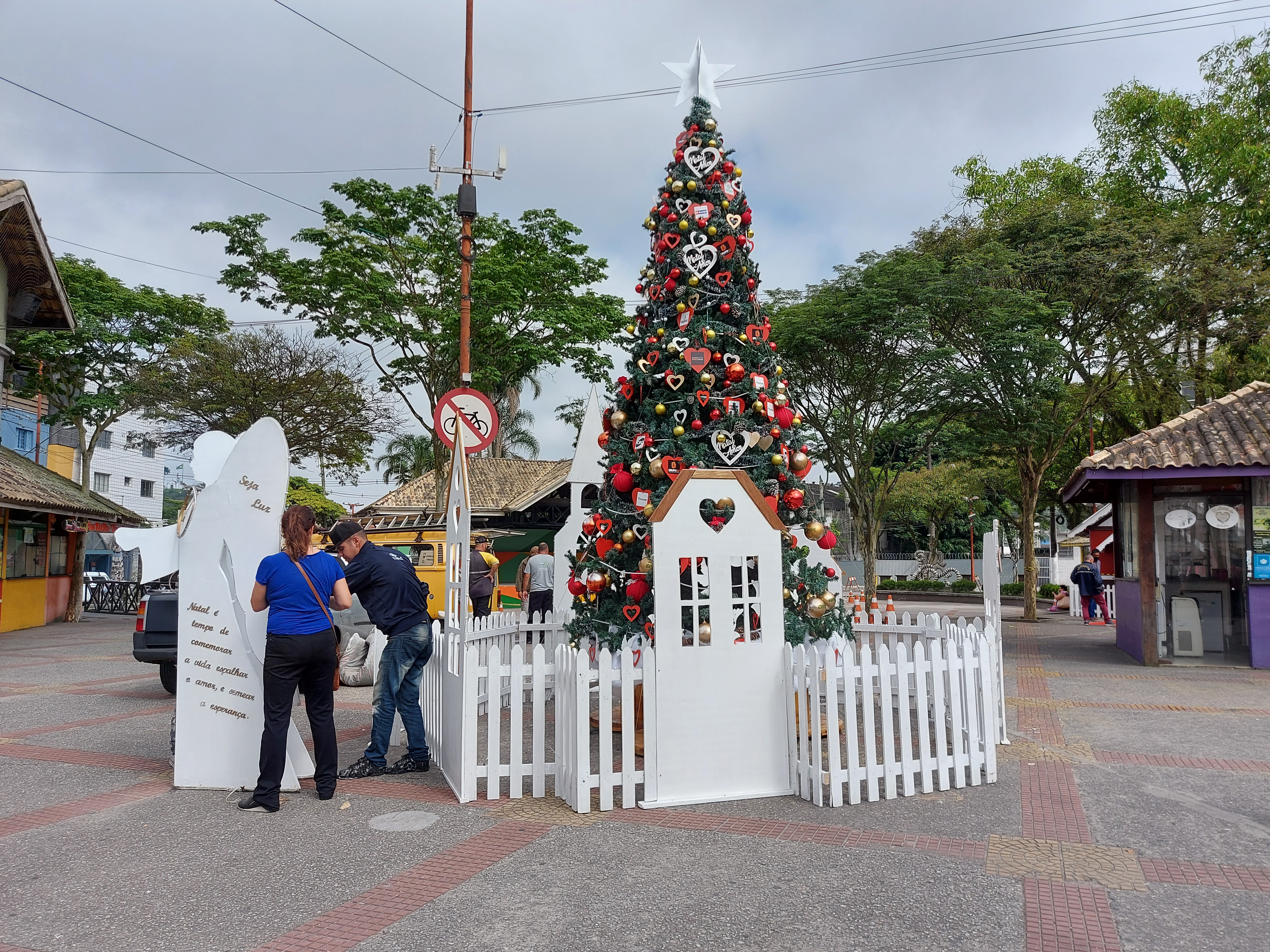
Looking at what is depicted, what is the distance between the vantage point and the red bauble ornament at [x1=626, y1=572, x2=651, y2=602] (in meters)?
7.37

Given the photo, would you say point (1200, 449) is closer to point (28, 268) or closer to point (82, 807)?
point (82, 807)

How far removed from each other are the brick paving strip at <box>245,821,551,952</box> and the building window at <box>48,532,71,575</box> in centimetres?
2146

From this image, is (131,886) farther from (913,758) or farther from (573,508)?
(573,508)

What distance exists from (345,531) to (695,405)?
3.00 metres

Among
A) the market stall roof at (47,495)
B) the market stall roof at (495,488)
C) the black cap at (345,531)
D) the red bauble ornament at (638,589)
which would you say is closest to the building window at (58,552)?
the market stall roof at (47,495)

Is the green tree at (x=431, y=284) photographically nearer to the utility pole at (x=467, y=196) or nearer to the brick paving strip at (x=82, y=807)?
the utility pole at (x=467, y=196)

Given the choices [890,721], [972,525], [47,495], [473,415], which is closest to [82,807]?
[473,415]

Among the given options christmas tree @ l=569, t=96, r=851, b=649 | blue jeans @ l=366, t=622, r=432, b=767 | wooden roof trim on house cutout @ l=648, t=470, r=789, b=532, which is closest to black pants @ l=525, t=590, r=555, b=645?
christmas tree @ l=569, t=96, r=851, b=649

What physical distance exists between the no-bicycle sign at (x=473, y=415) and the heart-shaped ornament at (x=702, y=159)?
3022 mm

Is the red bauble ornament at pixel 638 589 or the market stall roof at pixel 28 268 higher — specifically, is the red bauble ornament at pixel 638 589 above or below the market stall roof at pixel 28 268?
below

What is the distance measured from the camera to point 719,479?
19.5ft

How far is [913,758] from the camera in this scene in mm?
5980

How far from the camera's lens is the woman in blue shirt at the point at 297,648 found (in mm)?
5629

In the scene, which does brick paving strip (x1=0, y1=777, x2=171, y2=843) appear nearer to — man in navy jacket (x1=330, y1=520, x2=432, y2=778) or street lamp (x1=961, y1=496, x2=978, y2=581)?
man in navy jacket (x1=330, y1=520, x2=432, y2=778)
